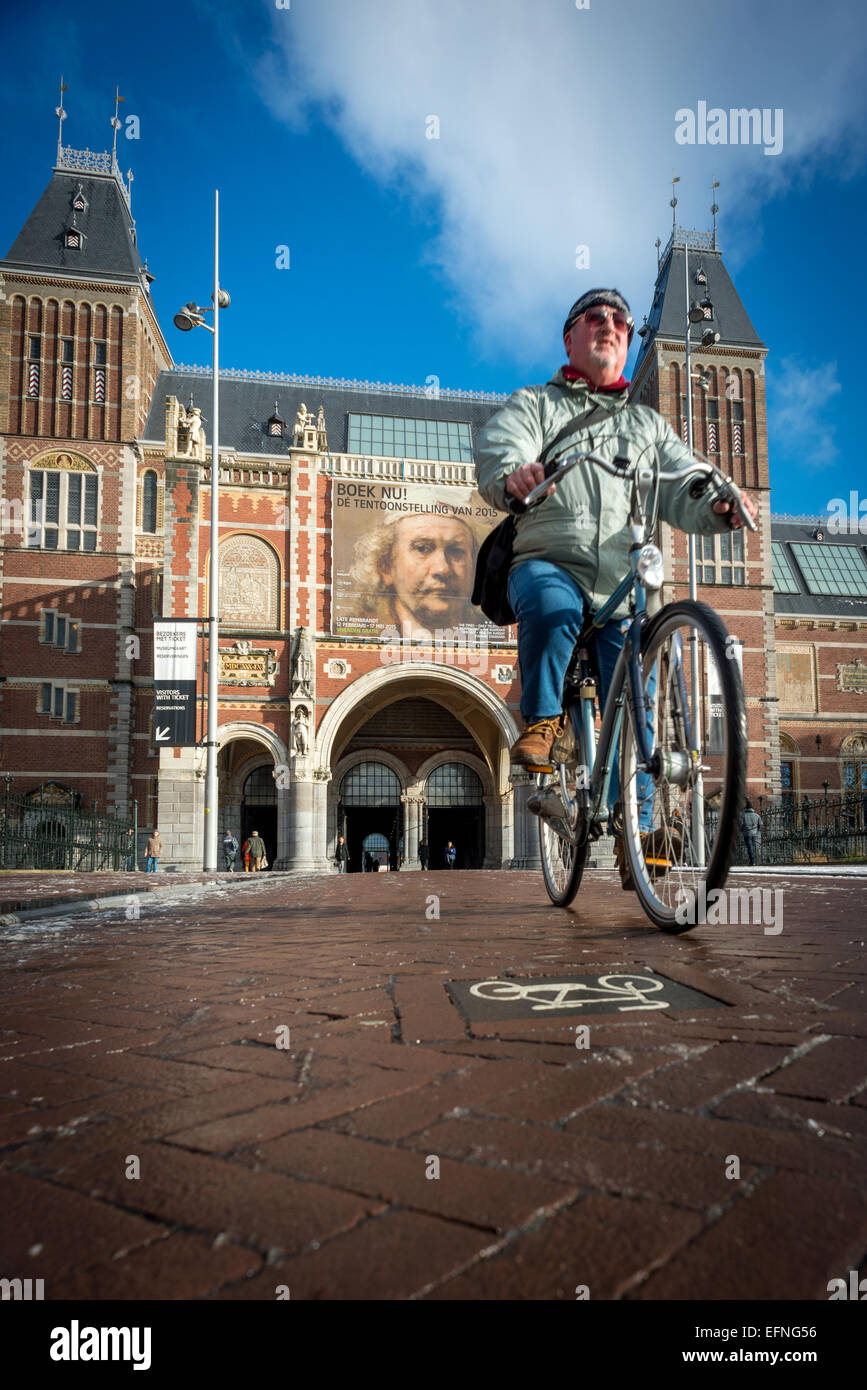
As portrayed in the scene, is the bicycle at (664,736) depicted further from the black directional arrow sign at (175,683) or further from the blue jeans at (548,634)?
the black directional arrow sign at (175,683)

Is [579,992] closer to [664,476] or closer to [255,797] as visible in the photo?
[664,476]

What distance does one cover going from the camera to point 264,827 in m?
27.4

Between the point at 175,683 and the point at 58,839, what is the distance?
4.38 m

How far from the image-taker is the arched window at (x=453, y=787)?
28438mm

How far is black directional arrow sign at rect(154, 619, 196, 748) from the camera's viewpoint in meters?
16.4

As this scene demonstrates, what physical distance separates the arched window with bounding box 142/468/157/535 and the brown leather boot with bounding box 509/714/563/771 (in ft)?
90.1

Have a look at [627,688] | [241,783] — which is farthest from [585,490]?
[241,783]

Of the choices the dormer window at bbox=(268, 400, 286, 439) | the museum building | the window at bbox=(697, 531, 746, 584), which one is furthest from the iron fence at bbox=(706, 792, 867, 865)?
the dormer window at bbox=(268, 400, 286, 439)

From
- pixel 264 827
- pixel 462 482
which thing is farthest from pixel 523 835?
pixel 462 482

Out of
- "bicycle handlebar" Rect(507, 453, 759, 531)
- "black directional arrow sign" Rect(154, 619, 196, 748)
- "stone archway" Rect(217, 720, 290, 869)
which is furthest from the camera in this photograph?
"stone archway" Rect(217, 720, 290, 869)

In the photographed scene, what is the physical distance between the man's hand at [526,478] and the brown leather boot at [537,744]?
92cm

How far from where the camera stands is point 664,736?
2814mm

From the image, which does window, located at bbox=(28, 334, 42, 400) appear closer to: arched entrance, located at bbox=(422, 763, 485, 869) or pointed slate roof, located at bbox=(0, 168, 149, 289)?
pointed slate roof, located at bbox=(0, 168, 149, 289)
